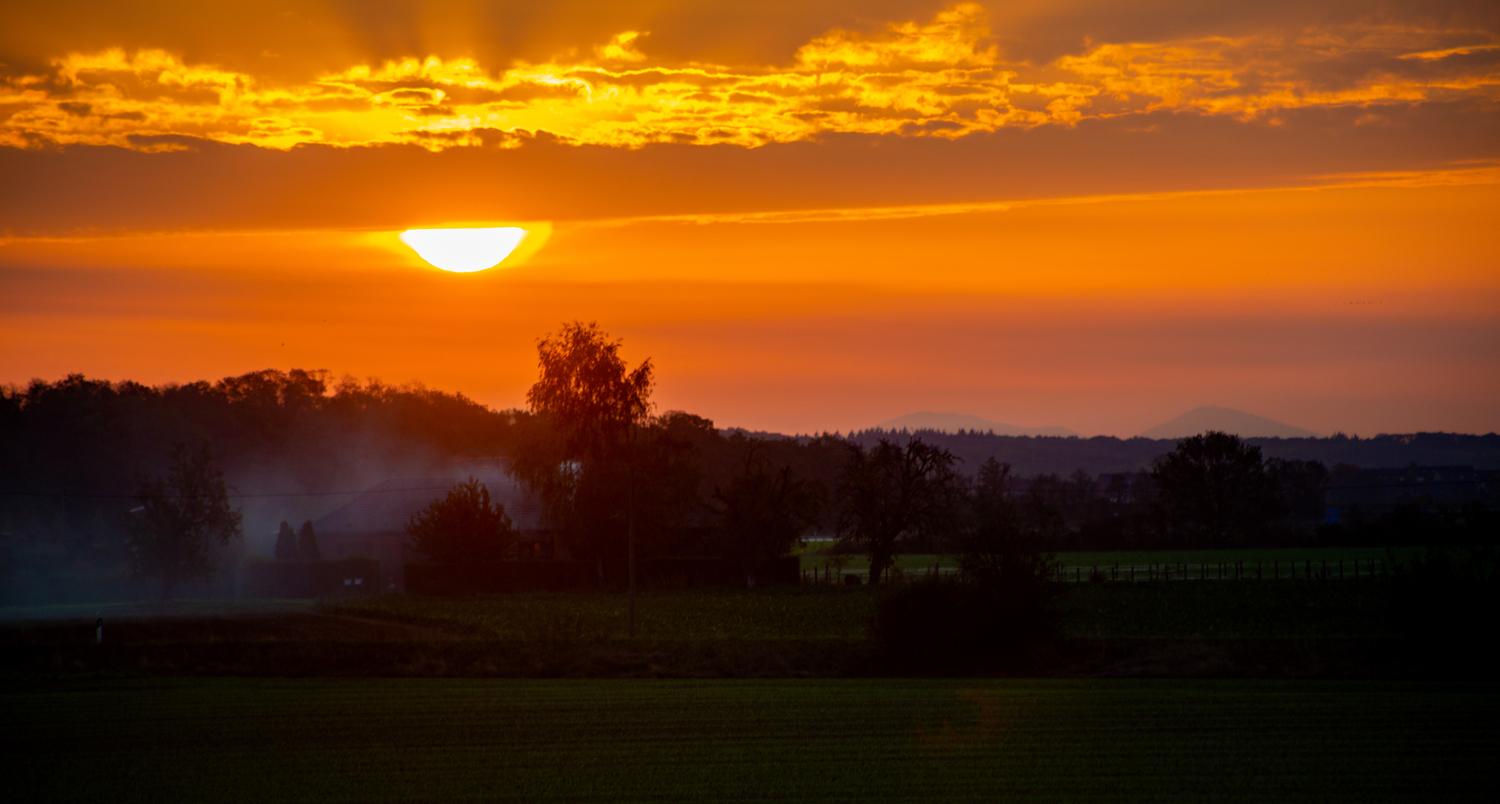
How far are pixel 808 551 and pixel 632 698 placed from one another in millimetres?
Result: 92944

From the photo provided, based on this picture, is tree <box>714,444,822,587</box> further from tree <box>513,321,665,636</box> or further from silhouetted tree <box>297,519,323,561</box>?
silhouetted tree <box>297,519,323,561</box>

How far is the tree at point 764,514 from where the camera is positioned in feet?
183

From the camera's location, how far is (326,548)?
6844 centimetres

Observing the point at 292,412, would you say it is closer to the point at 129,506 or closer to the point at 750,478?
the point at 129,506

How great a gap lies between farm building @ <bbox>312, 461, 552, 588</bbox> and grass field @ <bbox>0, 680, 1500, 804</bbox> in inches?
A: 1774

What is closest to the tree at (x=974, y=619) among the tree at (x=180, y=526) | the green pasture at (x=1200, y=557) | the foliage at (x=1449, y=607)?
the foliage at (x=1449, y=607)

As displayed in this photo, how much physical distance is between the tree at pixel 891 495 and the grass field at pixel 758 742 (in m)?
36.6

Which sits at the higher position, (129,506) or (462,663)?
(129,506)

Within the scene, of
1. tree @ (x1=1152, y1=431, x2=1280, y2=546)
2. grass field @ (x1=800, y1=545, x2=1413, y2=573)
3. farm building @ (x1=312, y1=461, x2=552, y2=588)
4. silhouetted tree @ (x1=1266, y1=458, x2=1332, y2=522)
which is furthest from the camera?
silhouetted tree @ (x1=1266, y1=458, x2=1332, y2=522)

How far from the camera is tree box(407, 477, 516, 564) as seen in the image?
175 ft

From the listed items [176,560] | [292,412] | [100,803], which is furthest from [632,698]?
[292,412]

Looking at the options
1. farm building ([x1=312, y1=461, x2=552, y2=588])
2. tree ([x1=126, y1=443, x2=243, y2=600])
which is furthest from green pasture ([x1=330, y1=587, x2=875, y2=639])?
farm building ([x1=312, y1=461, x2=552, y2=588])

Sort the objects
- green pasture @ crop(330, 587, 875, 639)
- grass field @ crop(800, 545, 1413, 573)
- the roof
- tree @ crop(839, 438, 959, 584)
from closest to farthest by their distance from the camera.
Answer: green pasture @ crop(330, 587, 875, 639) → tree @ crop(839, 438, 959, 584) → grass field @ crop(800, 545, 1413, 573) → the roof

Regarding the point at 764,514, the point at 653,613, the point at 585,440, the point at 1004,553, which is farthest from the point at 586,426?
the point at 1004,553
